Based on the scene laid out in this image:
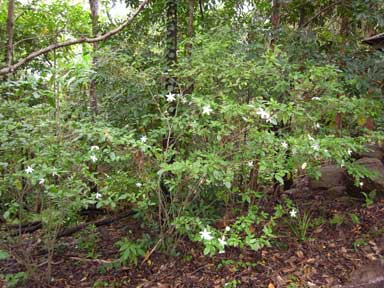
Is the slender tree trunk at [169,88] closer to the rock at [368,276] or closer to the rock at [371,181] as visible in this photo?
the rock at [368,276]

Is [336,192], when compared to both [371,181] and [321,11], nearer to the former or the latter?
[371,181]

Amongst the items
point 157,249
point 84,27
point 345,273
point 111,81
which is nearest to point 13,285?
point 157,249

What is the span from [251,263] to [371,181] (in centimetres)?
170

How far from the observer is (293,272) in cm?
292

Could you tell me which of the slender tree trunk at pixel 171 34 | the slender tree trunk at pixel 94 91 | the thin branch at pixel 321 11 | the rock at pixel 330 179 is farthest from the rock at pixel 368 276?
the thin branch at pixel 321 11

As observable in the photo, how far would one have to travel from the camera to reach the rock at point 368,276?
278 centimetres

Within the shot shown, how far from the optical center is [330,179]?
4273 mm

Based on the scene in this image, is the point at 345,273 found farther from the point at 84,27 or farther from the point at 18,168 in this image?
the point at 84,27

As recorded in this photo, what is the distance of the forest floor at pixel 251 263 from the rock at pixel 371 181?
366 millimetres

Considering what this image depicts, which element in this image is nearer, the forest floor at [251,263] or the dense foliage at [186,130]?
the dense foliage at [186,130]

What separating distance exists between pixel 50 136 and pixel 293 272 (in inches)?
84.0

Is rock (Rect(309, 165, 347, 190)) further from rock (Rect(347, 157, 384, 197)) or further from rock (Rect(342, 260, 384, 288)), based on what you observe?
rock (Rect(342, 260, 384, 288))

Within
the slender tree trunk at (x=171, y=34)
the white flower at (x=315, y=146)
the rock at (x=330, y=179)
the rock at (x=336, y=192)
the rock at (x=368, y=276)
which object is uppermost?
the slender tree trunk at (x=171, y=34)


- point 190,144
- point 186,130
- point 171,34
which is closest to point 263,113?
point 186,130
